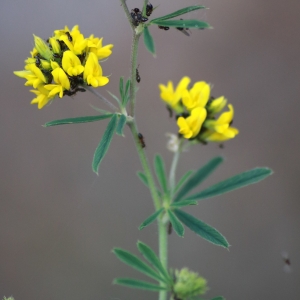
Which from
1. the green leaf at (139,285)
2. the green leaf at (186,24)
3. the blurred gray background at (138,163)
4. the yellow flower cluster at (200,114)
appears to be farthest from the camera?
the blurred gray background at (138,163)

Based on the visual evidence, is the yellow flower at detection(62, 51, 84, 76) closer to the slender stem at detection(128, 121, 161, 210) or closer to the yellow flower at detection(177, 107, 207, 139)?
the slender stem at detection(128, 121, 161, 210)

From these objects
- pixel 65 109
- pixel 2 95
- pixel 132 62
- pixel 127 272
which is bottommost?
pixel 127 272

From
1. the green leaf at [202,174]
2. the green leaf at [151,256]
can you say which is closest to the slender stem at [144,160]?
the green leaf at [151,256]

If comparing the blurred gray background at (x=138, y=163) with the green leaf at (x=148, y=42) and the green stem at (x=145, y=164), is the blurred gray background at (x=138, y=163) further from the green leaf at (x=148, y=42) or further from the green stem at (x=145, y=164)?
the green leaf at (x=148, y=42)

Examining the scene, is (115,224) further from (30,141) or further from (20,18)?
(20,18)

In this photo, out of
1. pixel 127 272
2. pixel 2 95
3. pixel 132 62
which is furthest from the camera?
pixel 2 95

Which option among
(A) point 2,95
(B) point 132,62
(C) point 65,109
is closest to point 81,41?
(B) point 132,62

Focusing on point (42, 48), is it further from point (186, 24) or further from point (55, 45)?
point (186, 24)

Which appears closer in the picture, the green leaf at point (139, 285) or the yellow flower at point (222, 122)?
the green leaf at point (139, 285)
